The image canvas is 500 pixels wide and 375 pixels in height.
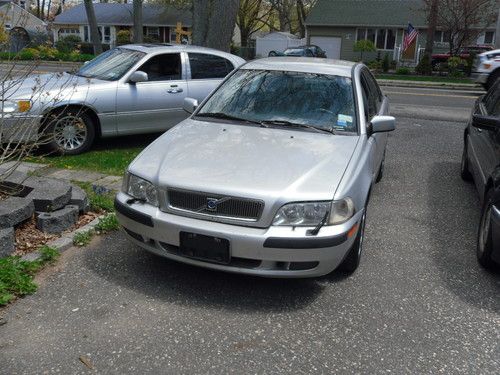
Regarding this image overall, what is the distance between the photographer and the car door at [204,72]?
826cm

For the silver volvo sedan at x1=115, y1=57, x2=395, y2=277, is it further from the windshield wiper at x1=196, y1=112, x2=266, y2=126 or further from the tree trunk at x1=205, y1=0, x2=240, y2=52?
the tree trunk at x1=205, y1=0, x2=240, y2=52

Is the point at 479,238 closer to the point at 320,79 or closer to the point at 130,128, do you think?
the point at 320,79

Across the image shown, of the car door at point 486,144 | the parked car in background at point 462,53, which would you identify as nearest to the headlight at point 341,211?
the car door at point 486,144

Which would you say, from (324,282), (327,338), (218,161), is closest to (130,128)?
(218,161)

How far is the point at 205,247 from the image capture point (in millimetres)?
3617

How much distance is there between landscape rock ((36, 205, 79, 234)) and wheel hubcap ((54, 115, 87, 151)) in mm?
2553

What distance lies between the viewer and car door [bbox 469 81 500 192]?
4.93 metres

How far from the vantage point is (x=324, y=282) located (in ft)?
13.6

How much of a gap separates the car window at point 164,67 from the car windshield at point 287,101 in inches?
113

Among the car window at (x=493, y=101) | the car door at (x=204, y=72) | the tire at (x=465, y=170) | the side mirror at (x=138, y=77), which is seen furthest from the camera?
the car door at (x=204, y=72)

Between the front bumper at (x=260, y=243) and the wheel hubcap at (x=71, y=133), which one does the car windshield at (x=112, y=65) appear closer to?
the wheel hubcap at (x=71, y=133)

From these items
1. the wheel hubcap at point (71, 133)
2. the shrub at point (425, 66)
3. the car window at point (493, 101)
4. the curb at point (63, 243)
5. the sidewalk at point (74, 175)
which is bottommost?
the shrub at point (425, 66)

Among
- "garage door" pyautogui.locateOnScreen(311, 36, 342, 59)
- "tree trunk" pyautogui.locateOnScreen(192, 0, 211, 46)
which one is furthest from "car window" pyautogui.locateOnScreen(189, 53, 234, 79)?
"garage door" pyautogui.locateOnScreen(311, 36, 342, 59)

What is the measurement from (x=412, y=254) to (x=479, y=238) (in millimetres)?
573
